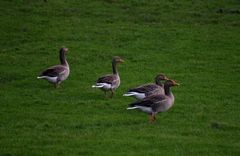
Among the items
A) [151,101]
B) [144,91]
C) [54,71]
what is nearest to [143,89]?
[144,91]

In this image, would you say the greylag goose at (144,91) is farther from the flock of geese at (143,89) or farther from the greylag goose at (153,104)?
the greylag goose at (153,104)

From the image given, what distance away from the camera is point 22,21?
129ft

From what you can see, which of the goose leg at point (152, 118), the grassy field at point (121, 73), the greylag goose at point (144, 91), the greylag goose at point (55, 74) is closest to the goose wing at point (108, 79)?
the grassy field at point (121, 73)

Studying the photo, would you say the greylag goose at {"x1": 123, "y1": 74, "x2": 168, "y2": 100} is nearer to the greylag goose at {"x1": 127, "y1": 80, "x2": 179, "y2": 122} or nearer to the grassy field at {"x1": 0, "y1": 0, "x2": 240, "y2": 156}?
the grassy field at {"x1": 0, "y1": 0, "x2": 240, "y2": 156}

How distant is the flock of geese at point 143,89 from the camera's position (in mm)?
21203

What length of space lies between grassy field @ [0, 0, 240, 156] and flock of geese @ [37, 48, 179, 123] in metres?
0.47

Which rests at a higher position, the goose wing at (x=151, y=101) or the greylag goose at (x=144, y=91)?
the goose wing at (x=151, y=101)

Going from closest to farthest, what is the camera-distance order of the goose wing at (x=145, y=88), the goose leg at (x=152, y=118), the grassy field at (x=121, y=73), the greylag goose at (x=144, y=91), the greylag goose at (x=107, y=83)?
the grassy field at (x=121, y=73), the goose leg at (x=152, y=118), the greylag goose at (x=144, y=91), the goose wing at (x=145, y=88), the greylag goose at (x=107, y=83)

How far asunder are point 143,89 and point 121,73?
19.4ft

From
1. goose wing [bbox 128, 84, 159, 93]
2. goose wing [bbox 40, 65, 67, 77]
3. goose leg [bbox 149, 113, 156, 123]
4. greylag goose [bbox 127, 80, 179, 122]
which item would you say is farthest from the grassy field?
goose wing [bbox 128, 84, 159, 93]

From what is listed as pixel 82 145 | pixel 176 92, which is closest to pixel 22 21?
pixel 176 92

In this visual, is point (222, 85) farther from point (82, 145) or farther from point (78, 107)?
point (82, 145)

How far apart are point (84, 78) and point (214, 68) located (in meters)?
6.50

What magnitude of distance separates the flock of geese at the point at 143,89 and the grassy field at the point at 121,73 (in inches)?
18.5
